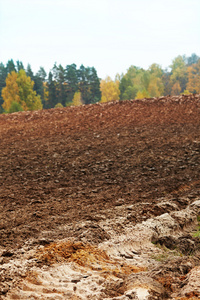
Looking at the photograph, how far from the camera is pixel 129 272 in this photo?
10.1ft

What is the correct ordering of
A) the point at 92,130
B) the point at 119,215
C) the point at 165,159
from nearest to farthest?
the point at 119,215 → the point at 165,159 → the point at 92,130

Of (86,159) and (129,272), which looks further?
(86,159)

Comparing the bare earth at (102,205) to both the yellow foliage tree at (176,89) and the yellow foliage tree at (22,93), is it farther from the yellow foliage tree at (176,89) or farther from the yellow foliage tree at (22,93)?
the yellow foliage tree at (176,89)

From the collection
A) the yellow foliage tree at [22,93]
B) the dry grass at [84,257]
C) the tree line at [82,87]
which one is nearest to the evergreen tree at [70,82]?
the tree line at [82,87]

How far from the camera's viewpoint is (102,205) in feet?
17.4

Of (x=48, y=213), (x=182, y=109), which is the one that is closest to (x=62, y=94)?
(x=182, y=109)

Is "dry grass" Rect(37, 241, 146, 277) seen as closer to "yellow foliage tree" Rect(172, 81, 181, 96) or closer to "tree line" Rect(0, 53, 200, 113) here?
"tree line" Rect(0, 53, 200, 113)

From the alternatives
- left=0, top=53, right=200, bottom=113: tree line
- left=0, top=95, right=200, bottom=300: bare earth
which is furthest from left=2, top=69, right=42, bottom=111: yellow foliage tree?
left=0, top=95, right=200, bottom=300: bare earth

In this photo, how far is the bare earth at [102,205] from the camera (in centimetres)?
272

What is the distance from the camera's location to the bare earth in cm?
272

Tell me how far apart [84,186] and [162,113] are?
20.9 ft

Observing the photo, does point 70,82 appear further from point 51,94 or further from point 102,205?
point 102,205

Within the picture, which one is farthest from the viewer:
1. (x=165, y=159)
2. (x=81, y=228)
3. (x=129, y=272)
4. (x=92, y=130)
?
(x=92, y=130)

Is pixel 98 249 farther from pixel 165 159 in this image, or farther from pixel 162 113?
pixel 162 113
